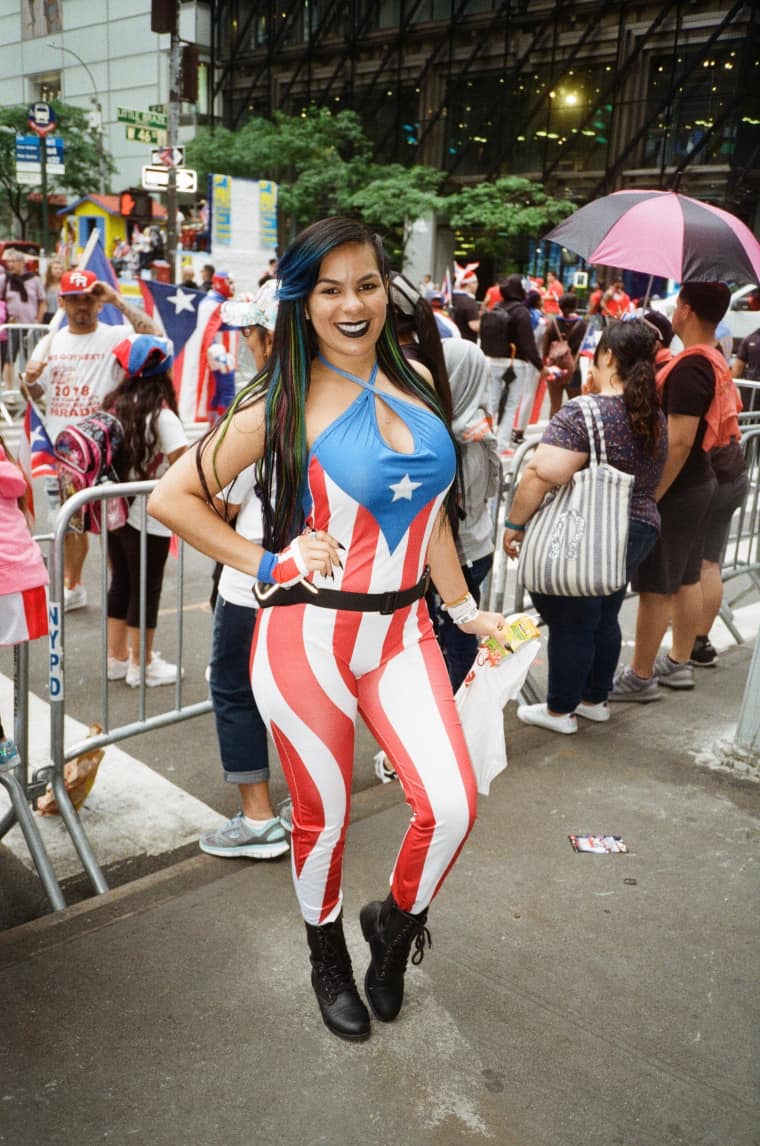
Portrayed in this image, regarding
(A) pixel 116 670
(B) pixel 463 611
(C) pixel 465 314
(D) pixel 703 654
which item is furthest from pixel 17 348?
(B) pixel 463 611

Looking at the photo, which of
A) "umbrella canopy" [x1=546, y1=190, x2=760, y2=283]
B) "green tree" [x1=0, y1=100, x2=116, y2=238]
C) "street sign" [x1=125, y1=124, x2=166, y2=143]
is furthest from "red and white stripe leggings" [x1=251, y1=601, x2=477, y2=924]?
"green tree" [x1=0, y1=100, x2=116, y2=238]

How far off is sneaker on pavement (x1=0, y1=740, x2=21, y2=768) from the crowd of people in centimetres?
1

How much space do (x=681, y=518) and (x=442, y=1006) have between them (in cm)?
297

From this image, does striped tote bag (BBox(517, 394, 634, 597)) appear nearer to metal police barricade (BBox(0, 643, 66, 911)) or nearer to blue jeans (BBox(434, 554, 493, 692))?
blue jeans (BBox(434, 554, 493, 692))

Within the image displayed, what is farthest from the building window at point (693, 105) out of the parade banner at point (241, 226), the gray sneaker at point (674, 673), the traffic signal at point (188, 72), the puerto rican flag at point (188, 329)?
the gray sneaker at point (674, 673)

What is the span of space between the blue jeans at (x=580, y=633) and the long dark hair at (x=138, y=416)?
6.79 feet

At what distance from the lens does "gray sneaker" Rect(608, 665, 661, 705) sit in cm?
523

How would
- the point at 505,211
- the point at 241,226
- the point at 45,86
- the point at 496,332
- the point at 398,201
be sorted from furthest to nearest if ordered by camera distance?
the point at 45,86
the point at 398,201
the point at 505,211
the point at 241,226
the point at 496,332

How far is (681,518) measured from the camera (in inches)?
198

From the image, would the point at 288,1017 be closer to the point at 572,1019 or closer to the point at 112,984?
the point at 112,984

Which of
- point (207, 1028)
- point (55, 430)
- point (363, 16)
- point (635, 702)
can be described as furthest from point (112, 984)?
point (363, 16)

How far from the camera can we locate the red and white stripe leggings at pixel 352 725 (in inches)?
98.6

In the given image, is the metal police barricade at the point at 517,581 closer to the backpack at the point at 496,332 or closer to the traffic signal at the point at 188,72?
the backpack at the point at 496,332

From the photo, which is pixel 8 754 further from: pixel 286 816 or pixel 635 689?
pixel 635 689
